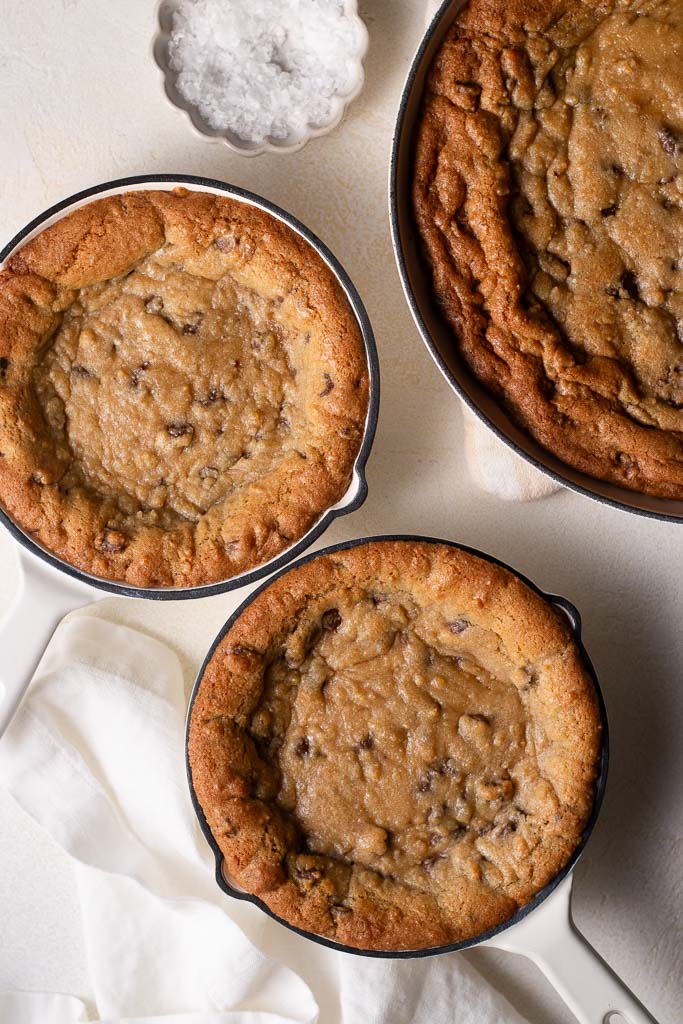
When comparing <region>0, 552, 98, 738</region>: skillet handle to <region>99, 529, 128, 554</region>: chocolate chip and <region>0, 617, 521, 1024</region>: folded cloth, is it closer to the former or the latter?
<region>99, 529, 128, 554</region>: chocolate chip

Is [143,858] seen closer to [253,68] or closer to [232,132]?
[232,132]

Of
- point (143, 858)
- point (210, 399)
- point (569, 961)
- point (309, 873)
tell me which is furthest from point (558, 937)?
point (210, 399)

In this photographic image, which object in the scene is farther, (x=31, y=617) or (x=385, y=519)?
(x=385, y=519)

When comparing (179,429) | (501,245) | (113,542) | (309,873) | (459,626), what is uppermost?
(501,245)

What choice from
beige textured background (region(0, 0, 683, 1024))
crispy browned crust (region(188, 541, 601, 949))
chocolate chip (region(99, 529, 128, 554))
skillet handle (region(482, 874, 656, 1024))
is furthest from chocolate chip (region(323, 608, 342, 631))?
skillet handle (region(482, 874, 656, 1024))

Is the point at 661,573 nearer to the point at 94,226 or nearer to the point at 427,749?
the point at 427,749

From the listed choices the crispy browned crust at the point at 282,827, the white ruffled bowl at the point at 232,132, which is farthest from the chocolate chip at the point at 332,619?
the white ruffled bowl at the point at 232,132

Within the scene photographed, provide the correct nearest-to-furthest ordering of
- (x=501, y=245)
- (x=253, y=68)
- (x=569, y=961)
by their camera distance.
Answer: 1. (x=501, y=245)
2. (x=569, y=961)
3. (x=253, y=68)
